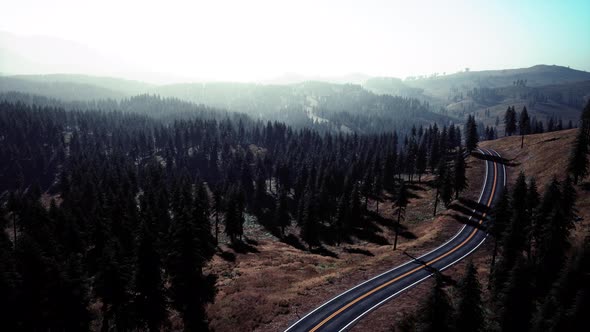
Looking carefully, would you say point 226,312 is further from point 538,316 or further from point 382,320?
point 538,316

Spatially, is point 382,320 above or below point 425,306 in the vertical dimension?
below

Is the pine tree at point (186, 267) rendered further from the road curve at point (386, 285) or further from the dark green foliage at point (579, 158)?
the dark green foliage at point (579, 158)

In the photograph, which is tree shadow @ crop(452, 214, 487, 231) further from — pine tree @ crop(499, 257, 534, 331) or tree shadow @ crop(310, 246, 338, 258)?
pine tree @ crop(499, 257, 534, 331)

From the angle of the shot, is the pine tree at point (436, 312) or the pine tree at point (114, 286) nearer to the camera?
the pine tree at point (436, 312)

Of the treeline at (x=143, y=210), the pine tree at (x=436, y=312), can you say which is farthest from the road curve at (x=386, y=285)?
the treeline at (x=143, y=210)

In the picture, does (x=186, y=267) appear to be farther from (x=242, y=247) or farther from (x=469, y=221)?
(x=469, y=221)

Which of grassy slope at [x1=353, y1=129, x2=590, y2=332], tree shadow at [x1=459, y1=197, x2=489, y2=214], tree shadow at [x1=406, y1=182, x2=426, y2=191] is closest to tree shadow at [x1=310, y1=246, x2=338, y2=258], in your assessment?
grassy slope at [x1=353, y1=129, x2=590, y2=332]

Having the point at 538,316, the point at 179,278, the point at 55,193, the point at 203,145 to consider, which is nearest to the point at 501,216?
the point at 538,316
